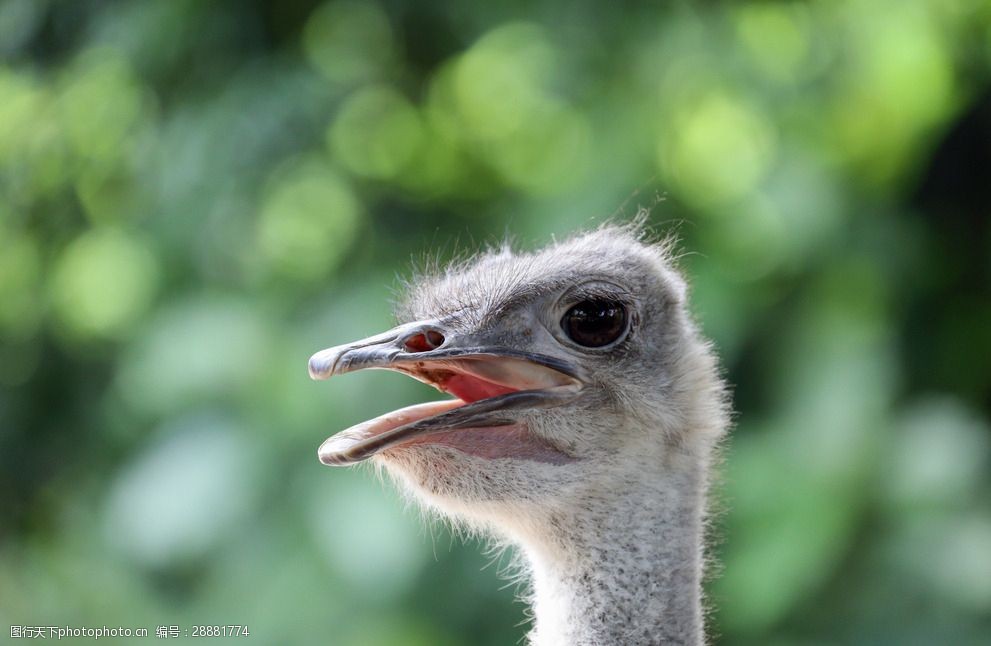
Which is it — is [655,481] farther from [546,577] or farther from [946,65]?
[946,65]

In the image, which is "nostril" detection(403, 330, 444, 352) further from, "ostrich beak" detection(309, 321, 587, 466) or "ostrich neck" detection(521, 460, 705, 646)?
"ostrich neck" detection(521, 460, 705, 646)

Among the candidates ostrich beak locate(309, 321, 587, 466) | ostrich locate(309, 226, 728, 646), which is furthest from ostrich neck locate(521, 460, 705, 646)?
ostrich beak locate(309, 321, 587, 466)

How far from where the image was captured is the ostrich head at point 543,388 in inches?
47.1

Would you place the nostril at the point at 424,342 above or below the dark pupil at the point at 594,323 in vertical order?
below

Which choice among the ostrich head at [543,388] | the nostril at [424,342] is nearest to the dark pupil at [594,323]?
the ostrich head at [543,388]

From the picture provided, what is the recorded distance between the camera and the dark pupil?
1310mm

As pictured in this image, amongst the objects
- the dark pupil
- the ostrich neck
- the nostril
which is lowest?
the ostrich neck

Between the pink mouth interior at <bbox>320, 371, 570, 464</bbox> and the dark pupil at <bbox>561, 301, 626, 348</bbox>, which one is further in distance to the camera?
the dark pupil at <bbox>561, 301, 626, 348</bbox>

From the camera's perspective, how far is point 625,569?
124 centimetres

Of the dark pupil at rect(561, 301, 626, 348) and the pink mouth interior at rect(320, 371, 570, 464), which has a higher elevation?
the dark pupil at rect(561, 301, 626, 348)

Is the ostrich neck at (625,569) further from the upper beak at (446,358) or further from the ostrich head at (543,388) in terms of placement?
the upper beak at (446,358)

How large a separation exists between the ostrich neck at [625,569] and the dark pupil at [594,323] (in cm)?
16

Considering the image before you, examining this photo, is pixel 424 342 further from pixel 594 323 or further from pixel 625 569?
pixel 625 569

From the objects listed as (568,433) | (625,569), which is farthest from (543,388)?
(625,569)
